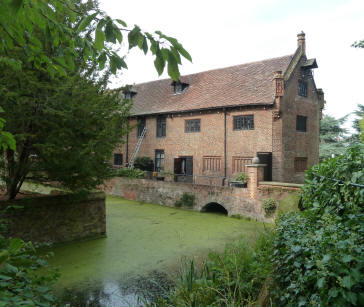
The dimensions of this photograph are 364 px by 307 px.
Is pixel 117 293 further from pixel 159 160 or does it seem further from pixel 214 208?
pixel 159 160

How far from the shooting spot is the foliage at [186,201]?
51.8 feet

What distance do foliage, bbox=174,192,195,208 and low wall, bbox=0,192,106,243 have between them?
6.59 meters

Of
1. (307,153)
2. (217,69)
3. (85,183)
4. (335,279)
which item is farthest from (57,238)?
(217,69)

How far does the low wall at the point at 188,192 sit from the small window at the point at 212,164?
3317 mm

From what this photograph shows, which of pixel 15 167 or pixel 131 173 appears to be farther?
pixel 131 173

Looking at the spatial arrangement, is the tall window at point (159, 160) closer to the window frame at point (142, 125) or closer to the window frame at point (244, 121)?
the window frame at point (142, 125)

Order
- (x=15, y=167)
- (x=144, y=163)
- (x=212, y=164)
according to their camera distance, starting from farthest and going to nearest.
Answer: (x=144, y=163) < (x=212, y=164) < (x=15, y=167)

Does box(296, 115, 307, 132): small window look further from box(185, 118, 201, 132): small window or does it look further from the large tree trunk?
the large tree trunk

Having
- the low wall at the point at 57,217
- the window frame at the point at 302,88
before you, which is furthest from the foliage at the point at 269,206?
the window frame at the point at 302,88

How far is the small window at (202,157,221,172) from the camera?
1864 centimetres

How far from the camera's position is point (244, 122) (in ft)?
57.8

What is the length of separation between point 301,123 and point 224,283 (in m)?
16.1

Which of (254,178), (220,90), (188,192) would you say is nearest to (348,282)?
(254,178)

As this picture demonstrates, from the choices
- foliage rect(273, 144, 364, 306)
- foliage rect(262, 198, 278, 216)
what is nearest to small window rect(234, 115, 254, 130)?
foliage rect(262, 198, 278, 216)
